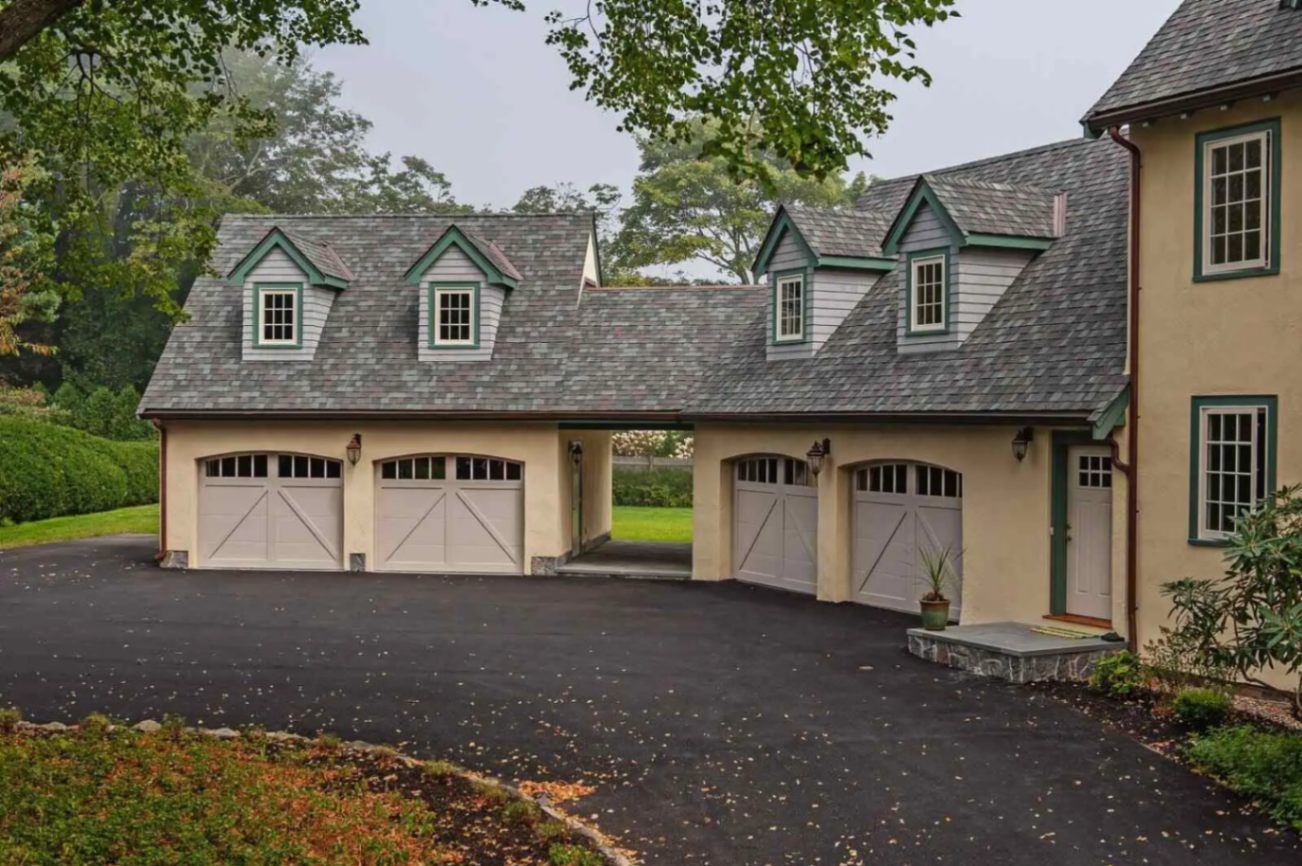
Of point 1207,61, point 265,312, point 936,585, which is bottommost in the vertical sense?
point 936,585

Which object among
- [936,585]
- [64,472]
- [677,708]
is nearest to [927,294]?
[936,585]

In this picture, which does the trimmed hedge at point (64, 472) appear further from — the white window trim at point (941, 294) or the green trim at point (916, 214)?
the white window trim at point (941, 294)

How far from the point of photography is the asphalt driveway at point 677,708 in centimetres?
848

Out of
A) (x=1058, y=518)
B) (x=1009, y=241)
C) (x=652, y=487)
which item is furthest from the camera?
(x=652, y=487)

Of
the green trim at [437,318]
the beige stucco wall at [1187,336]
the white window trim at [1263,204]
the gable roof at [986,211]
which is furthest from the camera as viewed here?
the green trim at [437,318]

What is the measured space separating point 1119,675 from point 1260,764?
321 cm

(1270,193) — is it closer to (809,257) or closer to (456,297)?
(809,257)

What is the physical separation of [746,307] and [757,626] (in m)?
8.53

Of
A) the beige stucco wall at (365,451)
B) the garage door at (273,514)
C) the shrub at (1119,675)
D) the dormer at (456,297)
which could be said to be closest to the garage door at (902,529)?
the shrub at (1119,675)

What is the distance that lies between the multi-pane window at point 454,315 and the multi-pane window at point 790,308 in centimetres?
584

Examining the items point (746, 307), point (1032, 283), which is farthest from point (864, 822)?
point (746, 307)

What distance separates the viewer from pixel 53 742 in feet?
32.0

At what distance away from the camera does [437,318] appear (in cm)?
2277

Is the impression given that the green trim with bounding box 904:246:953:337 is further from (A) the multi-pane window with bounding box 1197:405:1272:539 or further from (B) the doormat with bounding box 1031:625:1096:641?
(A) the multi-pane window with bounding box 1197:405:1272:539
